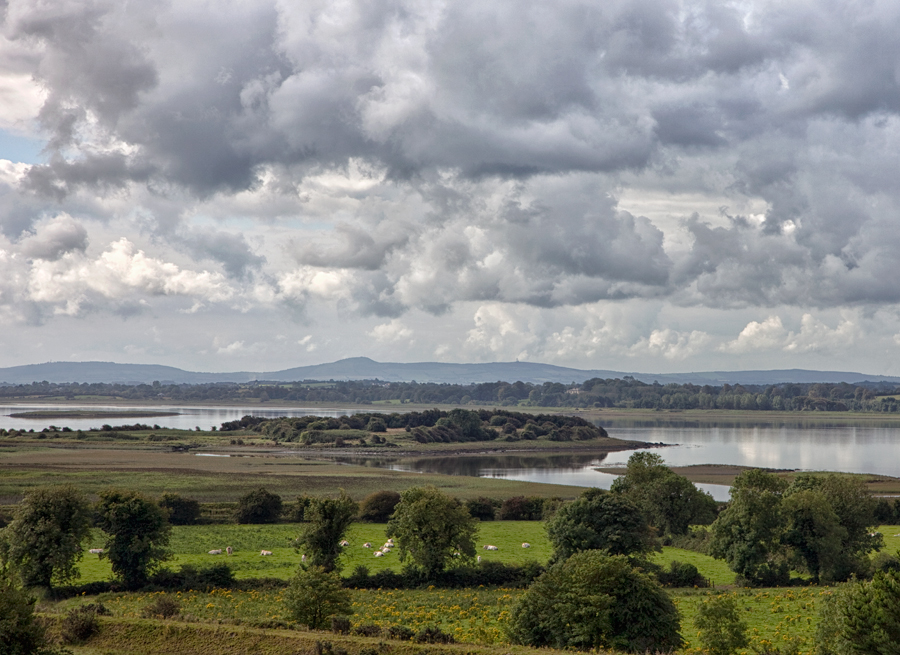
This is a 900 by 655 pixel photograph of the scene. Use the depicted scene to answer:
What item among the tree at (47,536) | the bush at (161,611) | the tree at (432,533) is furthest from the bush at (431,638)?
the tree at (47,536)

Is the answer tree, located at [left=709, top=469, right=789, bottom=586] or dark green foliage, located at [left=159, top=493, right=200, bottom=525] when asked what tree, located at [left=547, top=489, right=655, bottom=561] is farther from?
dark green foliage, located at [left=159, top=493, right=200, bottom=525]

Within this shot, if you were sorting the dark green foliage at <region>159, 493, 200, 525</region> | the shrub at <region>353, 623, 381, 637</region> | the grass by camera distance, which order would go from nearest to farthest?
the shrub at <region>353, 623, 381, 637</region>
the grass
the dark green foliage at <region>159, 493, 200, 525</region>

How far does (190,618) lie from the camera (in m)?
27.1

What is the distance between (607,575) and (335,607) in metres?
9.66

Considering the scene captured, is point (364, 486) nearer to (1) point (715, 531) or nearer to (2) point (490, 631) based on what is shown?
(1) point (715, 531)

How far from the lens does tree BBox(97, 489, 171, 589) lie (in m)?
39.8

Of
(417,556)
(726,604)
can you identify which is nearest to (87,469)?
(417,556)

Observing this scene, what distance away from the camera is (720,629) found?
25.5 metres

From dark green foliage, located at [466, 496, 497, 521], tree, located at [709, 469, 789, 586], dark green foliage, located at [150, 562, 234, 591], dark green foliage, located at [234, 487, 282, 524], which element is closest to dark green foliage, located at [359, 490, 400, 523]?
dark green foliage, located at [466, 496, 497, 521]

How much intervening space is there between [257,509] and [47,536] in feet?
74.4

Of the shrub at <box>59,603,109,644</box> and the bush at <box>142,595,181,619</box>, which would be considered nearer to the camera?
the shrub at <box>59,603,109,644</box>

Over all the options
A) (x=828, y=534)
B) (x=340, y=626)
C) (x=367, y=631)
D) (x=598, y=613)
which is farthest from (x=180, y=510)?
(x=828, y=534)

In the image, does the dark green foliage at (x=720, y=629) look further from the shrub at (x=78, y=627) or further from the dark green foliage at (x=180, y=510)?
the dark green foliage at (x=180, y=510)

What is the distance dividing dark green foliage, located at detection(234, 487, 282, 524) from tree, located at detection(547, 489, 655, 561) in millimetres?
25684
